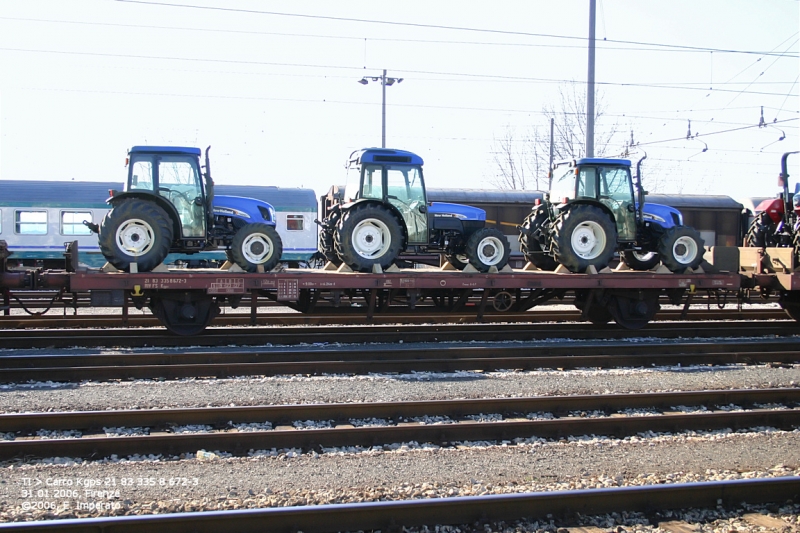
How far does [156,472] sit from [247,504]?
107 centimetres

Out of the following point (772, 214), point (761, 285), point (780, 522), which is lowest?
point (780, 522)

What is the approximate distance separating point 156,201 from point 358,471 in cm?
721

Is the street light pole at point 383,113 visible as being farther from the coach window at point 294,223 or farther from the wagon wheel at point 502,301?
the wagon wheel at point 502,301

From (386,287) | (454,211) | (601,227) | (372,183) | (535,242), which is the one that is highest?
(372,183)

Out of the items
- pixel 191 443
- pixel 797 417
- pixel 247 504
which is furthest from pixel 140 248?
pixel 797 417

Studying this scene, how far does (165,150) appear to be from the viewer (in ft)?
36.4

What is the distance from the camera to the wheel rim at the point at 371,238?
37.4 ft

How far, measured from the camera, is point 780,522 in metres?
4.59

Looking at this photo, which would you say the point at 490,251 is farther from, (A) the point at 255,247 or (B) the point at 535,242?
(A) the point at 255,247

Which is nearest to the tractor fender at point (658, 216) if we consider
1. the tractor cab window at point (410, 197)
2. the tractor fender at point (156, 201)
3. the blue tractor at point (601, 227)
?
the blue tractor at point (601, 227)

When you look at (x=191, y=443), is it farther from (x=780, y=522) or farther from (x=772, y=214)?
(x=772, y=214)

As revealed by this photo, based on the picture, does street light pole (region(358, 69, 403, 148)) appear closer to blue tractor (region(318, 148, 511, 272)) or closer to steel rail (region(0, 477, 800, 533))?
blue tractor (region(318, 148, 511, 272))

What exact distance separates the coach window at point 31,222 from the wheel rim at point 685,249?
17.7 m

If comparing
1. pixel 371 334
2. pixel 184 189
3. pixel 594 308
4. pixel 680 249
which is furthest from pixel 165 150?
pixel 680 249
